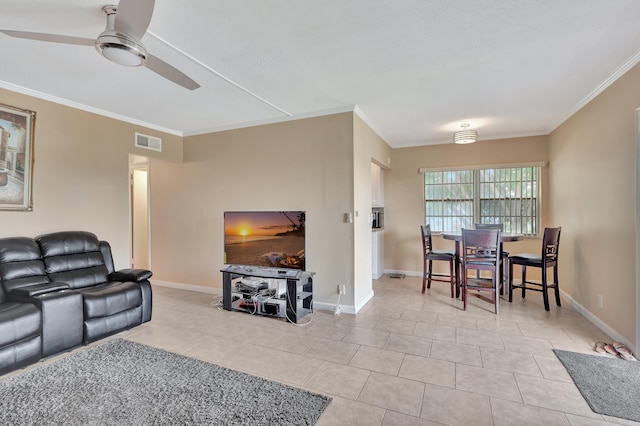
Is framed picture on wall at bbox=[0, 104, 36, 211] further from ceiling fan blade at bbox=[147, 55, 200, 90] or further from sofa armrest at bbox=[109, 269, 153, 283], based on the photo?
ceiling fan blade at bbox=[147, 55, 200, 90]

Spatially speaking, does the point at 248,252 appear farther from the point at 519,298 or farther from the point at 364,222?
the point at 519,298

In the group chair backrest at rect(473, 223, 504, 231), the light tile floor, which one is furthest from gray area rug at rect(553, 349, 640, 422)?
chair backrest at rect(473, 223, 504, 231)

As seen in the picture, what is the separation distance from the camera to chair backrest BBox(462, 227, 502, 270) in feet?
12.4

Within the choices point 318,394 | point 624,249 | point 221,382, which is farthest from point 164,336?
point 624,249

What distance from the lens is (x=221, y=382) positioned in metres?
2.29

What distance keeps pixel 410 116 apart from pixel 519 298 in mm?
3012

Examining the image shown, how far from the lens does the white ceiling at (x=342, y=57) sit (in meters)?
2.02

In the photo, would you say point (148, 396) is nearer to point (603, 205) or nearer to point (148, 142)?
point (148, 142)

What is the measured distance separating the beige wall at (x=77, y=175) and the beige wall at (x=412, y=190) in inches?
174

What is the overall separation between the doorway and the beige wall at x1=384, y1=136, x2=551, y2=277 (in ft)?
15.2

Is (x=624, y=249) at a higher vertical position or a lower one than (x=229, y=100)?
lower

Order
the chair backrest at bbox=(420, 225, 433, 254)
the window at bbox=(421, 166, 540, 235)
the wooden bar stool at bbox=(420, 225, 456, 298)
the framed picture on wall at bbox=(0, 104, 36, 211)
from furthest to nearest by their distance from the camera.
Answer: the window at bbox=(421, 166, 540, 235), the chair backrest at bbox=(420, 225, 433, 254), the wooden bar stool at bbox=(420, 225, 456, 298), the framed picture on wall at bbox=(0, 104, 36, 211)

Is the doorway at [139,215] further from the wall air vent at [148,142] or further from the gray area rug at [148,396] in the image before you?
the gray area rug at [148,396]

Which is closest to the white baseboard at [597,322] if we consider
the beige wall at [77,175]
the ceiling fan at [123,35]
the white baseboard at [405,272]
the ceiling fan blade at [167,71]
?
the white baseboard at [405,272]
